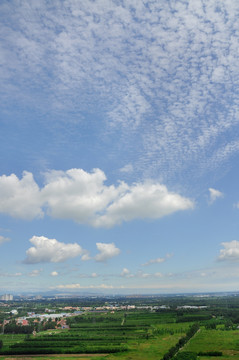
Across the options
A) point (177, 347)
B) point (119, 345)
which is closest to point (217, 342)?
point (177, 347)

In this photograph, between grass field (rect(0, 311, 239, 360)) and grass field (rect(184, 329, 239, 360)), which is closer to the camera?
grass field (rect(184, 329, 239, 360))

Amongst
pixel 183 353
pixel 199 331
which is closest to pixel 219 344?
pixel 183 353

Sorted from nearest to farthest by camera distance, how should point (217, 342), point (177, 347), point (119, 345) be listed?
1. point (177, 347)
2. point (119, 345)
3. point (217, 342)

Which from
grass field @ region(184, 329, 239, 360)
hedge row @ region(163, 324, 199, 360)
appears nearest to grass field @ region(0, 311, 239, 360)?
grass field @ region(184, 329, 239, 360)

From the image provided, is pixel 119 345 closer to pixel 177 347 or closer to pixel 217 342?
pixel 177 347

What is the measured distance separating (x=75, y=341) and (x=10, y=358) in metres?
13.5

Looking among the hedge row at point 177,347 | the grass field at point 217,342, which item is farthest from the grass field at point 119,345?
the hedge row at point 177,347

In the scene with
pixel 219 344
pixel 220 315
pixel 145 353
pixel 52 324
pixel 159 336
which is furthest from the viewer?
pixel 220 315

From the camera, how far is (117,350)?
45.3 m

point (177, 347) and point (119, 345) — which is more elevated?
point (177, 347)

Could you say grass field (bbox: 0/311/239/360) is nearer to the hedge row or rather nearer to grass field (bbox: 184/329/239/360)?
grass field (bbox: 184/329/239/360)

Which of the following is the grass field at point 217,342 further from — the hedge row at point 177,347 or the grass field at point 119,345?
the hedge row at point 177,347

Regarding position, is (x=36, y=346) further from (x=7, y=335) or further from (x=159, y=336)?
(x=159, y=336)

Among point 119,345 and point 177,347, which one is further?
point 119,345
